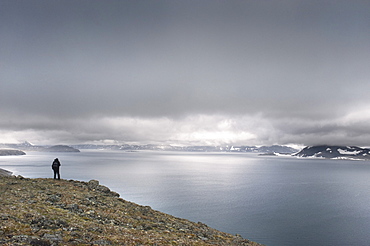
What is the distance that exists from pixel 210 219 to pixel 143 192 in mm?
52335

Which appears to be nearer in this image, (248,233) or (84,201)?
(84,201)

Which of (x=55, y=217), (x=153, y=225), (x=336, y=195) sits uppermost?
(x=55, y=217)

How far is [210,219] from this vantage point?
69500mm

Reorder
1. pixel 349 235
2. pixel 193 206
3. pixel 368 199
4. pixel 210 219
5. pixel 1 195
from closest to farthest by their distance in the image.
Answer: pixel 1 195 < pixel 349 235 < pixel 210 219 < pixel 193 206 < pixel 368 199

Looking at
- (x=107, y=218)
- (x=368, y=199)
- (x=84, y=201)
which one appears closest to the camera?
(x=107, y=218)

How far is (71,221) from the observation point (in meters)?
22.2

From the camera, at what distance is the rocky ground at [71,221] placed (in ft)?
57.3

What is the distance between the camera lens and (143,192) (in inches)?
4432

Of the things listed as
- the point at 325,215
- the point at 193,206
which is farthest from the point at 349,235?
the point at 193,206

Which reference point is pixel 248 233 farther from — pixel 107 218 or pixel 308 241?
pixel 107 218

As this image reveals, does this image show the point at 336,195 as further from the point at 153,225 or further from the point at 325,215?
the point at 153,225

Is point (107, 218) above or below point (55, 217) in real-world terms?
below

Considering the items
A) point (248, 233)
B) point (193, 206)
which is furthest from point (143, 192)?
point (248, 233)

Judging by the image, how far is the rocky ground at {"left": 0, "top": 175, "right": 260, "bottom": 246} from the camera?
688 inches
